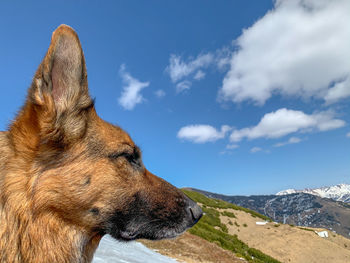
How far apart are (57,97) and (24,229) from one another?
1.26 metres

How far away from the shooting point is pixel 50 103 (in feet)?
8.42

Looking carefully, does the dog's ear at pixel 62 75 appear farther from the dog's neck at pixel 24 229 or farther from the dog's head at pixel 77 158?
the dog's neck at pixel 24 229

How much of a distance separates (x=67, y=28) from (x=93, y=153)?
126cm

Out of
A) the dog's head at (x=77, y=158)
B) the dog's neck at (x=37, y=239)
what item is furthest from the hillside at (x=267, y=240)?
the dog's neck at (x=37, y=239)

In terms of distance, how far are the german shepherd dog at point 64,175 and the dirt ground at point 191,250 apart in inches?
337

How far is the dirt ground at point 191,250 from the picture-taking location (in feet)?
37.1

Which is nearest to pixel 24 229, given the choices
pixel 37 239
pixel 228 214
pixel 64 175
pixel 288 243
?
pixel 37 239

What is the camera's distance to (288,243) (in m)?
26.5

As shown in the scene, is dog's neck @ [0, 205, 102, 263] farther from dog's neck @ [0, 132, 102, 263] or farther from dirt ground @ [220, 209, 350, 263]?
dirt ground @ [220, 209, 350, 263]

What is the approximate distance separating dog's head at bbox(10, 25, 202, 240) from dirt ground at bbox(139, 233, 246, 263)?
27.4 feet

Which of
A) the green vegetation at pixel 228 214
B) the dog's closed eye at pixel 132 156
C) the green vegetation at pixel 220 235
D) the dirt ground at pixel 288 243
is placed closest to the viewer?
the dog's closed eye at pixel 132 156

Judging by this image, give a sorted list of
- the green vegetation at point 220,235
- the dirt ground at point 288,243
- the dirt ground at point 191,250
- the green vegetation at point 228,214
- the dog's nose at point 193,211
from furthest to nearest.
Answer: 1. the green vegetation at point 228,214
2. the dirt ground at point 288,243
3. the green vegetation at point 220,235
4. the dirt ground at point 191,250
5. the dog's nose at point 193,211

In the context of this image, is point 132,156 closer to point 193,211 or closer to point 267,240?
point 193,211

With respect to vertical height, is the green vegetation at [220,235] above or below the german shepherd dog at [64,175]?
above
